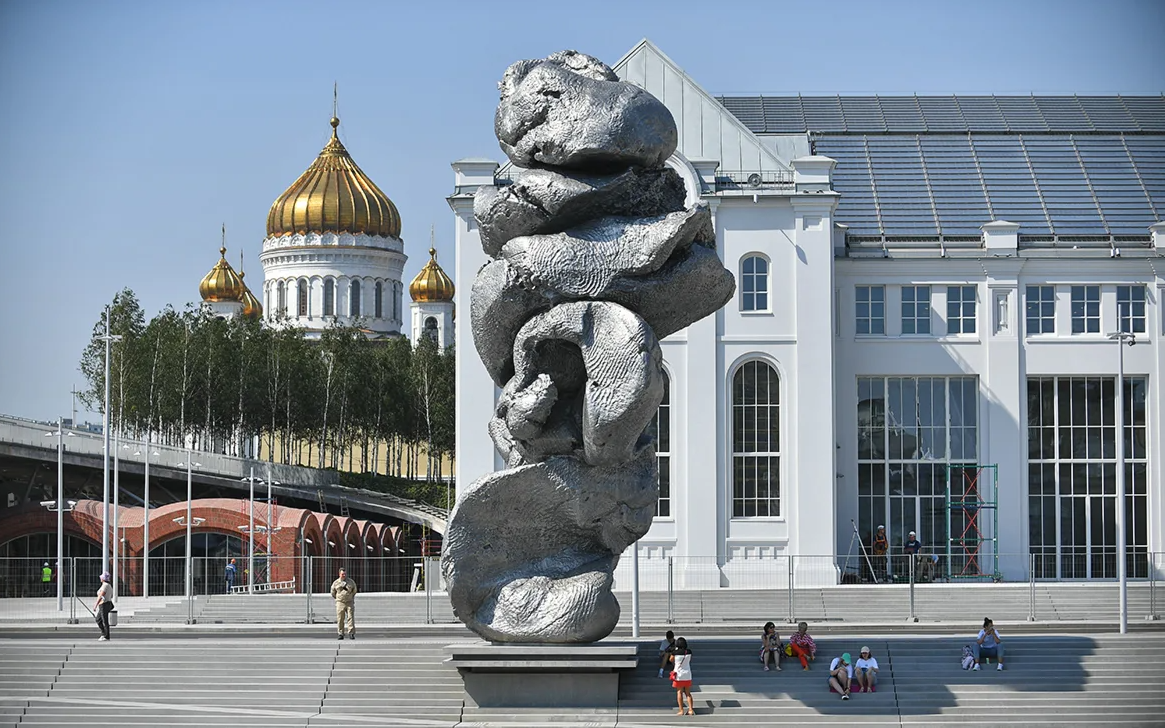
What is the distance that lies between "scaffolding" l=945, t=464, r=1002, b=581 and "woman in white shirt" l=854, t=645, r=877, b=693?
27.7 meters

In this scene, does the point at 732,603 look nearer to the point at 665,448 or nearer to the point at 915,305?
the point at 665,448

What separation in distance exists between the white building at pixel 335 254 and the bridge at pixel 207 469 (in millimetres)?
35997

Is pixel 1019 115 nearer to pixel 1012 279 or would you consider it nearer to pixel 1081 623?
pixel 1012 279

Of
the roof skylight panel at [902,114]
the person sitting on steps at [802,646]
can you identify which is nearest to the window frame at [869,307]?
the roof skylight panel at [902,114]

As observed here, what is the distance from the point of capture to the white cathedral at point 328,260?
118875 mm

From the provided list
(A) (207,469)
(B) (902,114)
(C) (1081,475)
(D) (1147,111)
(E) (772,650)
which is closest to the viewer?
(E) (772,650)

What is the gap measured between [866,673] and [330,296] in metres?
95.7

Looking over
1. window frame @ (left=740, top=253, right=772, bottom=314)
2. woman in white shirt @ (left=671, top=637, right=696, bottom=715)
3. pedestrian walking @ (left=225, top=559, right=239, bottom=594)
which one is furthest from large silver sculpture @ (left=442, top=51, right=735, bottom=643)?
window frame @ (left=740, top=253, right=772, bottom=314)

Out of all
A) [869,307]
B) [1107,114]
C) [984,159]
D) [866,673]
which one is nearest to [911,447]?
[869,307]

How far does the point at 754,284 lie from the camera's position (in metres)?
53.7

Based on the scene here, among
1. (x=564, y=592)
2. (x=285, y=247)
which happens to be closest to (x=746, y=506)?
(x=564, y=592)

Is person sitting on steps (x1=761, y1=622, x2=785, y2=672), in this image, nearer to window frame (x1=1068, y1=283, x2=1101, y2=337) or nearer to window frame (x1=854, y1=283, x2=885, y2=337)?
window frame (x1=854, y1=283, x2=885, y2=337)

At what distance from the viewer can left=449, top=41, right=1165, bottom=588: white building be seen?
173ft

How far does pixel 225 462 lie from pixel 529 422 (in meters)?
52.7
